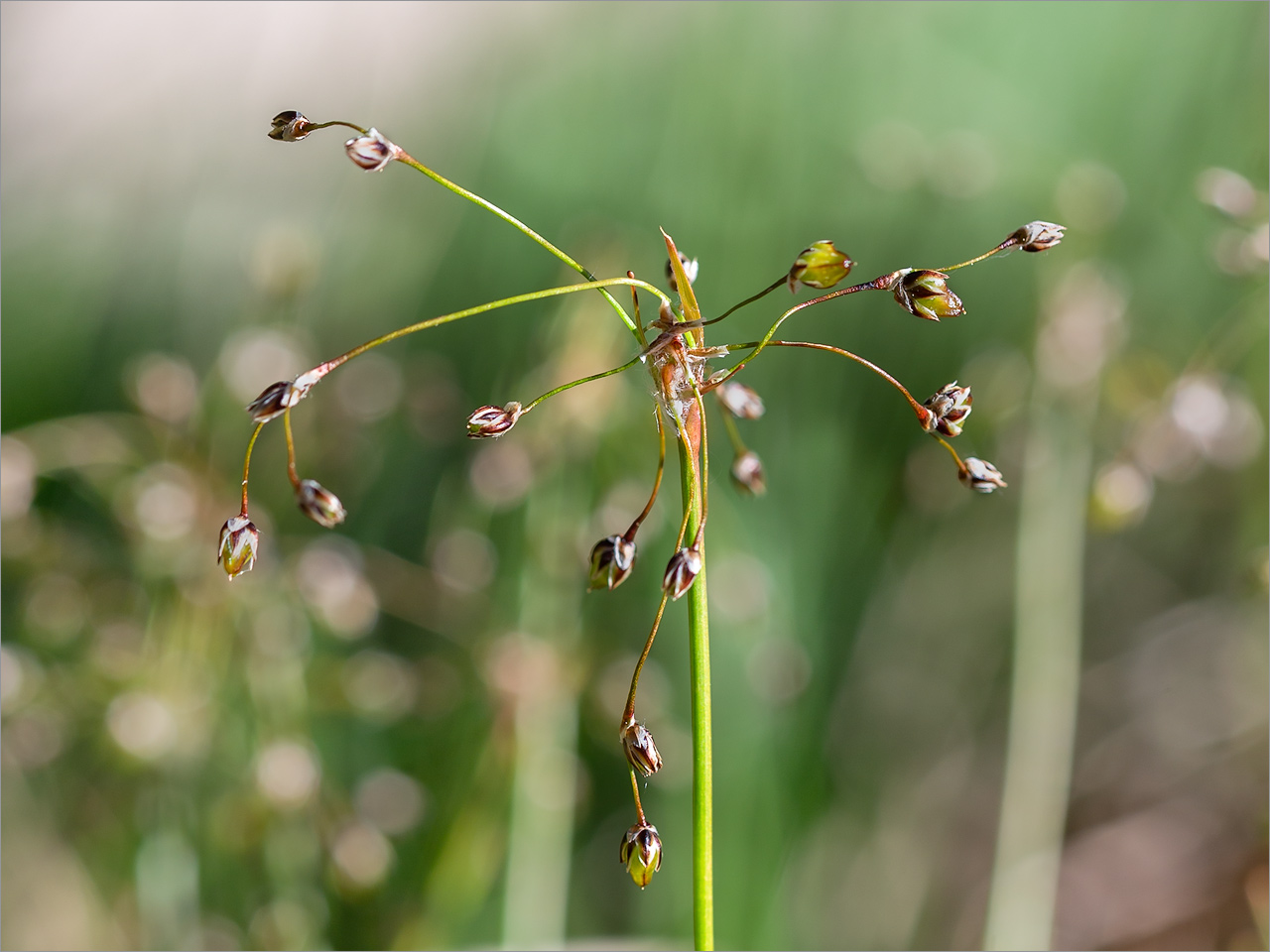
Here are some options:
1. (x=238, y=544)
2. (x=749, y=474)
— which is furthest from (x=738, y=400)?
(x=238, y=544)

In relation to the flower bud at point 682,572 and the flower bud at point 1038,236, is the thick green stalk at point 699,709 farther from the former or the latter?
the flower bud at point 1038,236

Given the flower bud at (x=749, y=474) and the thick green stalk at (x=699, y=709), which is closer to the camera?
the thick green stalk at (x=699, y=709)

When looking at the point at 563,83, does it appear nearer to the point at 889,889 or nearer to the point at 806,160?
the point at 806,160

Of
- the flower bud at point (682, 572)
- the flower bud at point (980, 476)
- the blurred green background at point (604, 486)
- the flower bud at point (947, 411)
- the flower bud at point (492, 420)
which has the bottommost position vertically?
the blurred green background at point (604, 486)

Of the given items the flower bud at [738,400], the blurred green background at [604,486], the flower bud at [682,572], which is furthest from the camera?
the blurred green background at [604,486]

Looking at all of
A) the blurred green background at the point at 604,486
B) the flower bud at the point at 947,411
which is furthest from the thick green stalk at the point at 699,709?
the blurred green background at the point at 604,486

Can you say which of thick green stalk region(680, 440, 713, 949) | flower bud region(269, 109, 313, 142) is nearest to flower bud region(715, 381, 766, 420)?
thick green stalk region(680, 440, 713, 949)

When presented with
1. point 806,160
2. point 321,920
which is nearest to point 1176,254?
point 806,160
